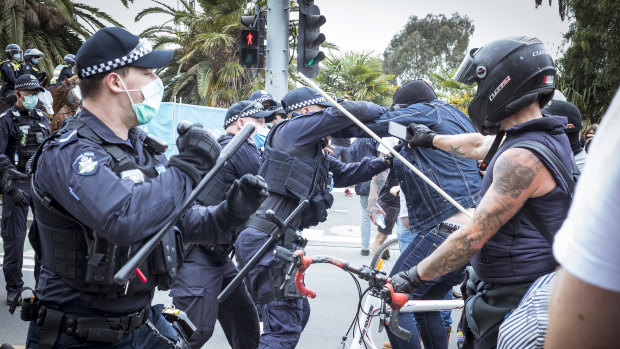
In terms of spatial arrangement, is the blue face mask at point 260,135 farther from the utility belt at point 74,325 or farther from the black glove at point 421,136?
the utility belt at point 74,325

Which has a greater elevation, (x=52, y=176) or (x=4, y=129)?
(x=52, y=176)

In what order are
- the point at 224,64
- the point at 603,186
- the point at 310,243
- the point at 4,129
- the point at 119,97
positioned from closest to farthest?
the point at 603,186 < the point at 119,97 < the point at 4,129 < the point at 310,243 < the point at 224,64

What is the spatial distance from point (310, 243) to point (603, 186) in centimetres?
895

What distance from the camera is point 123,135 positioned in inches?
92.6

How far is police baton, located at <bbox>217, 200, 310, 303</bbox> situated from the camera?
333 centimetres

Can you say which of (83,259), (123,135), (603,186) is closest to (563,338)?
(603,186)

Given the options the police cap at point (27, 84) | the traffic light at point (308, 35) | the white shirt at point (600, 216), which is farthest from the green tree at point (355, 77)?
the white shirt at point (600, 216)

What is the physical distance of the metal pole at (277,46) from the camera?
8492mm

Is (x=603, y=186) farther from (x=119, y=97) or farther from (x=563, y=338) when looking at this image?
(x=119, y=97)

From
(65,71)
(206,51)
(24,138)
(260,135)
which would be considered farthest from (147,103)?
(206,51)

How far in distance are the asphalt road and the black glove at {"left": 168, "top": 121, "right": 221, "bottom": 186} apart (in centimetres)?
329

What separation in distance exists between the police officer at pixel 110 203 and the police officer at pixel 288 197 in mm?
1159

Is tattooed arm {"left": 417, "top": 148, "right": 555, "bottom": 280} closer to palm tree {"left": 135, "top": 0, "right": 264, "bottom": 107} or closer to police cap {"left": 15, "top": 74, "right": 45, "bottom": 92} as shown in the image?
police cap {"left": 15, "top": 74, "right": 45, "bottom": 92}

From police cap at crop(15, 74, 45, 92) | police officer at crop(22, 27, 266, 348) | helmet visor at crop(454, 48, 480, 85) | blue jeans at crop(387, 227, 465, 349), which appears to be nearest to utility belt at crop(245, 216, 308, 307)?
blue jeans at crop(387, 227, 465, 349)
